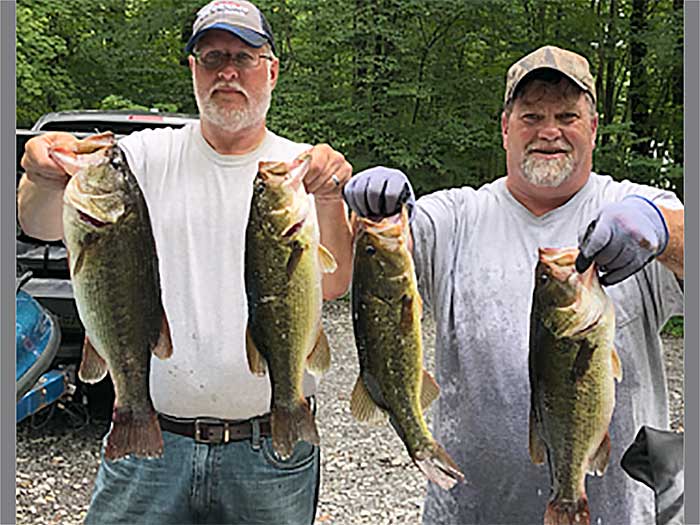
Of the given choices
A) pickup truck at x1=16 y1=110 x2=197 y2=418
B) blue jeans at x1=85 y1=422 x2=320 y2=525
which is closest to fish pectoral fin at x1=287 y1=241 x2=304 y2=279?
blue jeans at x1=85 y1=422 x2=320 y2=525

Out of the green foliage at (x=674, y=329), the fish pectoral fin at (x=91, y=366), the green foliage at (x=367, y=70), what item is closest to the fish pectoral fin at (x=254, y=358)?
the fish pectoral fin at (x=91, y=366)

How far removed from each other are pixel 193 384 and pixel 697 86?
1.51 m

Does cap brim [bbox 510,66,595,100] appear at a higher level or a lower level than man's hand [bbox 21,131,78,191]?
higher

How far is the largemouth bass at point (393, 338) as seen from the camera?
1914 mm

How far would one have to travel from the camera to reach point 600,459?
199cm

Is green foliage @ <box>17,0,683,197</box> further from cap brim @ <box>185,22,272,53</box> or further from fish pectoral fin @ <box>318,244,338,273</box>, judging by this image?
fish pectoral fin @ <box>318,244,338,273</box>

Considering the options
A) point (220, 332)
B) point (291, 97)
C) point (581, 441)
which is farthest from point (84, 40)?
point (581, 441)

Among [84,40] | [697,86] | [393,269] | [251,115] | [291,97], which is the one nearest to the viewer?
[393,269]

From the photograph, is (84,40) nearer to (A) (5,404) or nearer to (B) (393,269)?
(A) (5,404)

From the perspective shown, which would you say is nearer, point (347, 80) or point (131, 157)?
point (131, 157)

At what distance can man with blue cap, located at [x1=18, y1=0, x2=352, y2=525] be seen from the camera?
2.15 meters

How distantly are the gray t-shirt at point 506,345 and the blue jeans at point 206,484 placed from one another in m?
0.47

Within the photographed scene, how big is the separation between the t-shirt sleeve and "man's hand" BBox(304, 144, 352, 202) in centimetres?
27

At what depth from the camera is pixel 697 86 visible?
206cm
